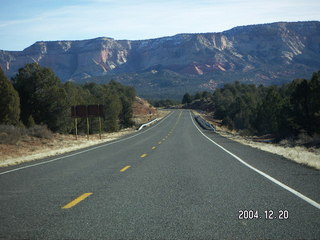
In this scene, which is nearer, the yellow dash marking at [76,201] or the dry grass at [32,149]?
the yellow dash marking at [76,201]

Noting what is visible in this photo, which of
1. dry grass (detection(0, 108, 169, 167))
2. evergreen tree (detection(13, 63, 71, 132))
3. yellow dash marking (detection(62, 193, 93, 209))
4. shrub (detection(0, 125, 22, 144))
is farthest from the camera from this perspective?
evergreen tree (detection(13, 63, 71, 132))

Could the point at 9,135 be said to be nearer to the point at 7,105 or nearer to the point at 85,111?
the point at 7,105

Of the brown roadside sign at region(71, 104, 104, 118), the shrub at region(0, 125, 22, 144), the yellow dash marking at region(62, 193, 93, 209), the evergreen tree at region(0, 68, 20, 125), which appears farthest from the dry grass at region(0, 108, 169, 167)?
the yellow dash marking at region(62, 193, 93, 209)

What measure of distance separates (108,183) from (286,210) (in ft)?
15.7

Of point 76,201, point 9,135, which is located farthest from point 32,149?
point 76,201

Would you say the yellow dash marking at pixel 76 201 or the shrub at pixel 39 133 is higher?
the yellow dash marking at pixel 76 201

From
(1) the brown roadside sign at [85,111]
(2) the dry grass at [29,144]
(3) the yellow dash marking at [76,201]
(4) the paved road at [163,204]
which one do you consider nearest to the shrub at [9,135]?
(2) the dry grass at [29,144]

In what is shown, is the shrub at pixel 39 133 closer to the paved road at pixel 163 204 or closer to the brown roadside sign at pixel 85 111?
the brown roadside sign at pixel 85 111

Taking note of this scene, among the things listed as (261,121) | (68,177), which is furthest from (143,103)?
(68,177)

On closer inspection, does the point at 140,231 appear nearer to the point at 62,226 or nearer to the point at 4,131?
the point at 62,226

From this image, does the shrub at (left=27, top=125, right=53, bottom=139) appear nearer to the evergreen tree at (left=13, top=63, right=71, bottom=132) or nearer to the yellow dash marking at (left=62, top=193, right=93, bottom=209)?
the evergreen tree at (left=13, top=63, right=71, bottom=132)

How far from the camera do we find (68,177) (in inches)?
464

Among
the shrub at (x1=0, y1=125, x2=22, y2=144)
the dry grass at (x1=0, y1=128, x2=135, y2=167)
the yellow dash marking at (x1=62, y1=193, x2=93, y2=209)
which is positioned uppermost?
the yellow dash marking at (x1=62, y1=193, x2=93, y2=209)

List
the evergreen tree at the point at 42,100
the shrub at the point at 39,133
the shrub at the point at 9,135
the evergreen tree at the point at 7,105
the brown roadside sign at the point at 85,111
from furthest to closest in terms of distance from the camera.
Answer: the evergreen tree at the point at 42,100 → the brown roadside sign at the point at 85,111 → the evergreen tree at the point at 7,105 → the shrub at the point at 39,133 → the shrub at the point at 9,135
